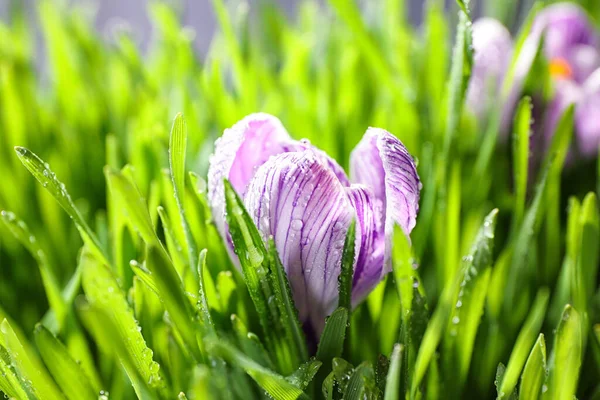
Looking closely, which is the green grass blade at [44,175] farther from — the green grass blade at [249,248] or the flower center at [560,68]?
the flower center at [560,68]

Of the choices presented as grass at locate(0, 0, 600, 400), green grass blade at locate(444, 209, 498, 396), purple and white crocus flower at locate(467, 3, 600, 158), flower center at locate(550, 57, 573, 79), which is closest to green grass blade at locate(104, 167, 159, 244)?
grass at locate(0, 0, 600, 400)

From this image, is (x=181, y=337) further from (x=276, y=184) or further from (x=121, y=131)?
(x=121, y=131)

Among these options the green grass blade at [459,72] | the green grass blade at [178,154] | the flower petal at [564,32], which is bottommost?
the green grass blade at [178,154]

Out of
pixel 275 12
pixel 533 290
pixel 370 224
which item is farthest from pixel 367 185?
pixel 275 12

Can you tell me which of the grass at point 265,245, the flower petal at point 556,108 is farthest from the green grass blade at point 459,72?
the flower petal at point 556,108

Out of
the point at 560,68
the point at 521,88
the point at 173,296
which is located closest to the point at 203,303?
the point at 173,296
